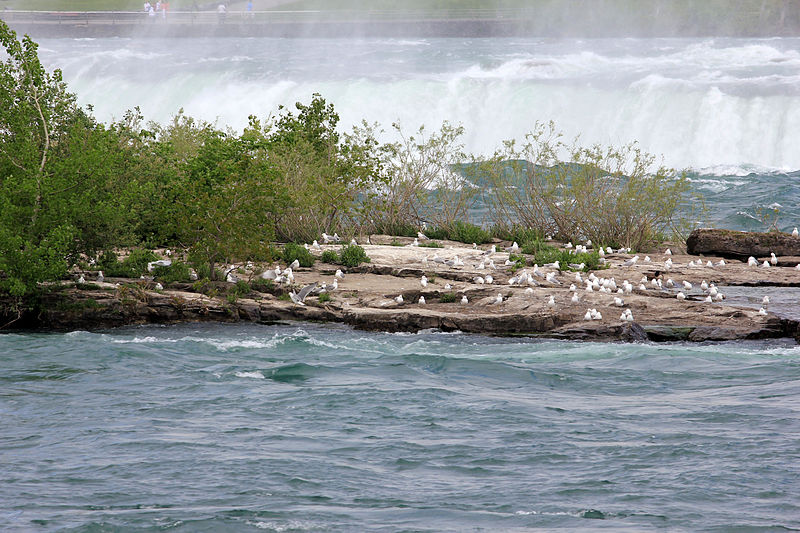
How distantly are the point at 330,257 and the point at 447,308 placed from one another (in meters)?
3.42

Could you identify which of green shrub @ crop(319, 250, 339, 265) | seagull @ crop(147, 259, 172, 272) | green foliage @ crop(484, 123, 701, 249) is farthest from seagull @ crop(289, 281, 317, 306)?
green foliage @ crop(484, 123, 701, 249)

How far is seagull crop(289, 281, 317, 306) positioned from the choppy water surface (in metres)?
0.62

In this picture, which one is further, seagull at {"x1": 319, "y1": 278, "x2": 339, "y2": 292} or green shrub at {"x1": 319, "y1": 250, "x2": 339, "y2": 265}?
green shrub at {"x1": 319, "y1": 250, "x2": 339, "y2": 265}

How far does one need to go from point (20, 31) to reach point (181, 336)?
172 feet

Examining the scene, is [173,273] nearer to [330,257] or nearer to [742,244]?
[330,257]

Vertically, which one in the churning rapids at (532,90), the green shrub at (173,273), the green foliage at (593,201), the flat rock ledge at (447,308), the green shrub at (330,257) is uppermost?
the churning rapids at (532,90)

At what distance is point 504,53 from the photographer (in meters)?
51.0

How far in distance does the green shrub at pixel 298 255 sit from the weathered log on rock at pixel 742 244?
773 centimetres

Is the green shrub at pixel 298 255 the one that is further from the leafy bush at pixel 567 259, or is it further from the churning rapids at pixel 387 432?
the leafy bush at pixel 567 259

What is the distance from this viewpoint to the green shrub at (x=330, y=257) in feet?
59.7

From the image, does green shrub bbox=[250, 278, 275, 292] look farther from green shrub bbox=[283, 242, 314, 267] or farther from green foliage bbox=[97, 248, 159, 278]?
green foliage bbox=[97, 248, 159, 278]

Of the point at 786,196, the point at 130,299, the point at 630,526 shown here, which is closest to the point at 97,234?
the point at 130,299

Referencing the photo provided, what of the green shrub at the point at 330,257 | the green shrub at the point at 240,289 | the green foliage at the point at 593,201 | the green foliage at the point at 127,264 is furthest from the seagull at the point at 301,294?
the green foliage at the point at 593,201

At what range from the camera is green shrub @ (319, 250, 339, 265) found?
18203 millimetres
